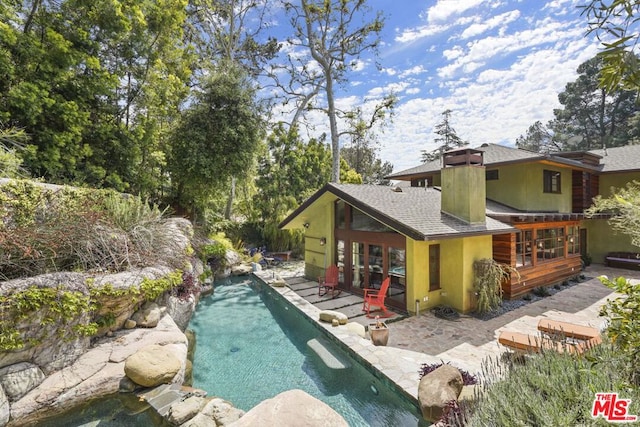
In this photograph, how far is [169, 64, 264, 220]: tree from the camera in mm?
14031

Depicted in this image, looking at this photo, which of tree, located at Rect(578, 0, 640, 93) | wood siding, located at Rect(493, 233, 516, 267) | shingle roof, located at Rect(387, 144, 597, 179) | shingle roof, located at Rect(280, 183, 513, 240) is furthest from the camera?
shingle roof, located at Rect(387, 144, 597, 179)

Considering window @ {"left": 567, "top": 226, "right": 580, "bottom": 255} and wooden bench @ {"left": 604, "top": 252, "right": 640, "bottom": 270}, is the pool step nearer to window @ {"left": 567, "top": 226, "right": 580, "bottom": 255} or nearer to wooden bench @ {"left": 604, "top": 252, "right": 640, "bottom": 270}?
window @ {"left": 567, "top": 226, "right": 580, "bottom": 255}

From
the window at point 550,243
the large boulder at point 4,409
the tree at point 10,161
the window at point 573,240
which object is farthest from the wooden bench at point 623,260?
the tree at point 10,161

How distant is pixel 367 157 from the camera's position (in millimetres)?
40469

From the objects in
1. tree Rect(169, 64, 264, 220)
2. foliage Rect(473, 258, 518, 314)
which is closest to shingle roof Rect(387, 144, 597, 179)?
foliage Rect(473, 258, 518, 314)

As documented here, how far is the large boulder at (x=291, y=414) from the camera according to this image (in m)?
3.63

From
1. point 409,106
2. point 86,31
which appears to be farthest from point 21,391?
point 409,106

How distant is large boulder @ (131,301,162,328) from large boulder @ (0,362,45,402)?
6.55ft

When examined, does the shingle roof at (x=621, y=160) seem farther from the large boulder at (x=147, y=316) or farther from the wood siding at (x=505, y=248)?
the large boulder at (x=147, y=316)

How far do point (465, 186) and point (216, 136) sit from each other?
11.4m

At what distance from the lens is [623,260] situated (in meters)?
15.4

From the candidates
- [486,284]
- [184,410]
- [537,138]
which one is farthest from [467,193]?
[537,138]

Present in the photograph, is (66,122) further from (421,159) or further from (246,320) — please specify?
(421,159)

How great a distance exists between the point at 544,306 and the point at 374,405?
7.98 m
